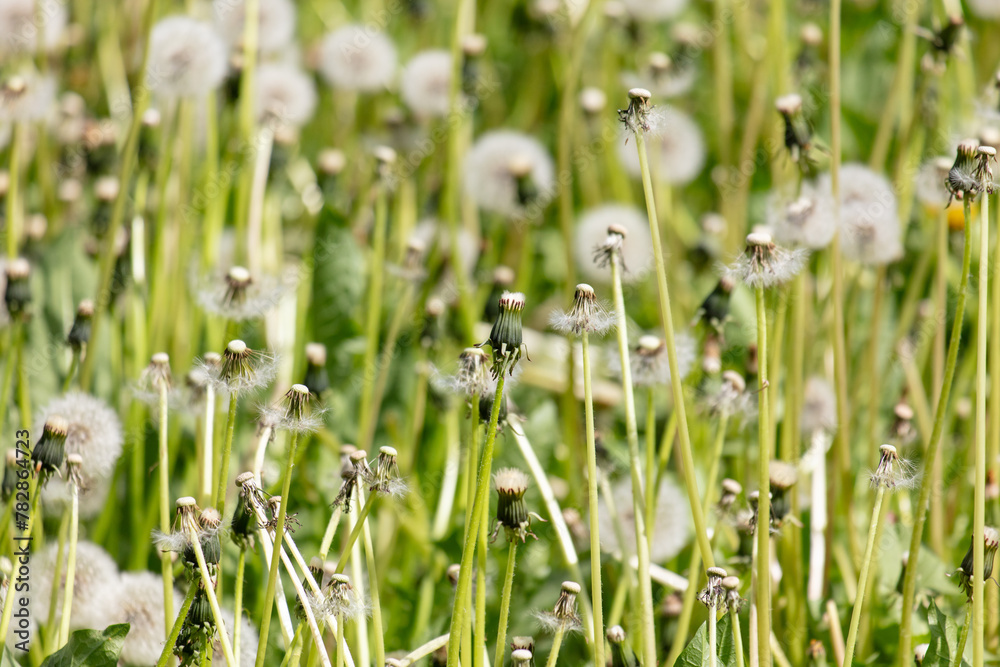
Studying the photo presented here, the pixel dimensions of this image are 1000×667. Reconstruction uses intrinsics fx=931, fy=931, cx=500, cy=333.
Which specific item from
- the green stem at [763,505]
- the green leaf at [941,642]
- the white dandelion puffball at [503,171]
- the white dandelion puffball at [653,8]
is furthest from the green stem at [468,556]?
the white dandelion puffball at [653,8]

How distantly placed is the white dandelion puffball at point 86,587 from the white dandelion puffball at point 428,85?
109cm

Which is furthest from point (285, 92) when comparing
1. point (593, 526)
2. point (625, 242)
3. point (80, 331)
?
point (593, 526)

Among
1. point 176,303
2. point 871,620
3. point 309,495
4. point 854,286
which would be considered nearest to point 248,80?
point 176,303

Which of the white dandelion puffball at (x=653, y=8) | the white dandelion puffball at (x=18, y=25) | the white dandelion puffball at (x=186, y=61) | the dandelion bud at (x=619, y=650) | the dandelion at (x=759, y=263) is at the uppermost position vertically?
the white dandelion puffball at (x=653, y=8)

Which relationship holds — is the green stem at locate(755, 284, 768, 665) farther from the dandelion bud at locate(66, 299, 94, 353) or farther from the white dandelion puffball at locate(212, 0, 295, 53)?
the white dandelion puffball at locate(212, 0, 295, 53)

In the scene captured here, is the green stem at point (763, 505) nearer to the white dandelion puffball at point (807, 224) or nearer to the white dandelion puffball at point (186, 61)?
the white dandelion puffball at point (807, 224)

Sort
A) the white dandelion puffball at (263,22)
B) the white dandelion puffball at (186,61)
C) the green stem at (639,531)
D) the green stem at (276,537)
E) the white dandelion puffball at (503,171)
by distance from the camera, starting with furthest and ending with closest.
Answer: the white dandelion puffball at (263,22)
the white dandelion puffball at (503,171)
the white dandelion puffball at (186,61)
the green stem at (639,531)
the green stem at (276,537)

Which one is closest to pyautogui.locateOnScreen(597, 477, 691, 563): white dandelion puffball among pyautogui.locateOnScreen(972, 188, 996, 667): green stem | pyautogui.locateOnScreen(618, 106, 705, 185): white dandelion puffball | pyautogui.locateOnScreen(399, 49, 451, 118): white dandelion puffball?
pyautogui.locateOnScreen(972, 188, 996, 667): green stem

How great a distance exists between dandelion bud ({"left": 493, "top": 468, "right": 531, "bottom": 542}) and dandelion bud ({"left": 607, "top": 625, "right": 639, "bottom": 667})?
4.9 inches

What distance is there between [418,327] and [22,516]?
605 mm

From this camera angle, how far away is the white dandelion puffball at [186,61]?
4.70 feet

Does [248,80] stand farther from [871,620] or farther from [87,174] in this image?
[871,620]

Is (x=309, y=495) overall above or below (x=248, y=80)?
below

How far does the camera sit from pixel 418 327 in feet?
4.73
